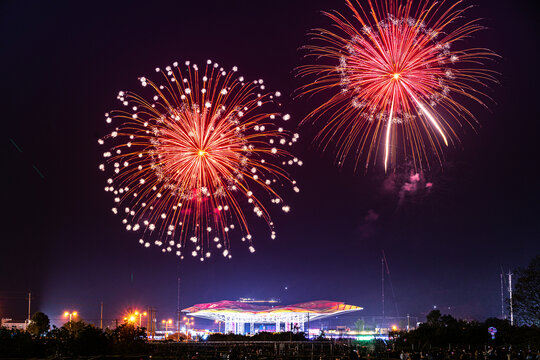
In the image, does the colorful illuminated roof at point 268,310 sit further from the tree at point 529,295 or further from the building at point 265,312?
the tree at point 529,295

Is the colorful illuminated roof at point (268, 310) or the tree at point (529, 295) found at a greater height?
the tree at point (529, 295)

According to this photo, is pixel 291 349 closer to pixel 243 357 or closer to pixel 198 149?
pixel 243 357

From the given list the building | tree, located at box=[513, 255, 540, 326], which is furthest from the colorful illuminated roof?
tree, located at box=[513, 255, 540, 326]

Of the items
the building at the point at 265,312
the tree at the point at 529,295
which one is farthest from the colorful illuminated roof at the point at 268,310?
the tree at the point at 529,295

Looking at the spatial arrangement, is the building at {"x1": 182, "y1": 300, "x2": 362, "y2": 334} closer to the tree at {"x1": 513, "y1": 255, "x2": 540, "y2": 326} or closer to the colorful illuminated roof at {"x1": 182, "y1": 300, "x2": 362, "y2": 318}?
the colorful illuminated roof at {"x1": 182, "y1": 300, "x2": 362, "y2": 318}

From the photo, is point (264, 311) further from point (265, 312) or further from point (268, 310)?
point (268, 310)

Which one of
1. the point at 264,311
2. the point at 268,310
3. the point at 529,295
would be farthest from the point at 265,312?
the point at 529,295

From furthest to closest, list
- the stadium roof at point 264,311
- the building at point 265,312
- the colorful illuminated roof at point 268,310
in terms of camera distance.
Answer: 1. the building at point 265,312
2. the stadium roof at point 264,311
3. the colorful illuminated roof at point 268,310

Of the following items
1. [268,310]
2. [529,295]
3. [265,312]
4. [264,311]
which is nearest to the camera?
[529,295]

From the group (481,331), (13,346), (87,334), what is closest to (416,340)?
(481,331)
